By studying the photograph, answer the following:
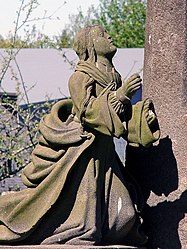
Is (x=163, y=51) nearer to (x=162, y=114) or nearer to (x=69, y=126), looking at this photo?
(x=162, y=114)

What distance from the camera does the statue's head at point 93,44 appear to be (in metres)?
6.10

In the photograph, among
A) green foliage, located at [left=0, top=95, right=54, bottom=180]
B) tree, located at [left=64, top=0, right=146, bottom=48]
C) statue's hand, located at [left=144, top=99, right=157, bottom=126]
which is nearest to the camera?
statue's hand, located at [left=144, top=99, right=157, bottom=126]

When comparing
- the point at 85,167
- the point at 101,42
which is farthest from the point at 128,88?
the point at 85,167

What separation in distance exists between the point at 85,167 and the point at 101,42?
794 mm

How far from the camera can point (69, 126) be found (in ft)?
19.9

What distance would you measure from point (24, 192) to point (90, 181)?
0.43 m

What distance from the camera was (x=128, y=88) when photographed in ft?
19.2

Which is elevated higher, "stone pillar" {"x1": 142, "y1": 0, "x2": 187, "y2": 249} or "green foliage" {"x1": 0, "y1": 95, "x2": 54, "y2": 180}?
"stone pillar" {"x1": 142, "y1": 0, "x2": 187, "y2": 249}

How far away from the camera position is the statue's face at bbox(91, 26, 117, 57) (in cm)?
610

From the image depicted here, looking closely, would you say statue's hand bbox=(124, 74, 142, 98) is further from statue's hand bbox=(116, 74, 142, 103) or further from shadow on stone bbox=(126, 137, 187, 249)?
shadow on stone bbox=(126, 137, 187, 249)

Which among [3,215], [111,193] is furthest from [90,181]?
[3,215]

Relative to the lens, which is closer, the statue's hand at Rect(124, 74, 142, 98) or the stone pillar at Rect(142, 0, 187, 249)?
the statue's hand at Rect(124, 74, 142, 98)

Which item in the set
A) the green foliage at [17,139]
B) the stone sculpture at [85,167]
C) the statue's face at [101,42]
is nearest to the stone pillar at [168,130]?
the stone sculpture at [85,167]

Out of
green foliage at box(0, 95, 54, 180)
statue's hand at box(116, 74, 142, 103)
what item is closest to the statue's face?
statue's hand at box(116, 74, 142, 103)
